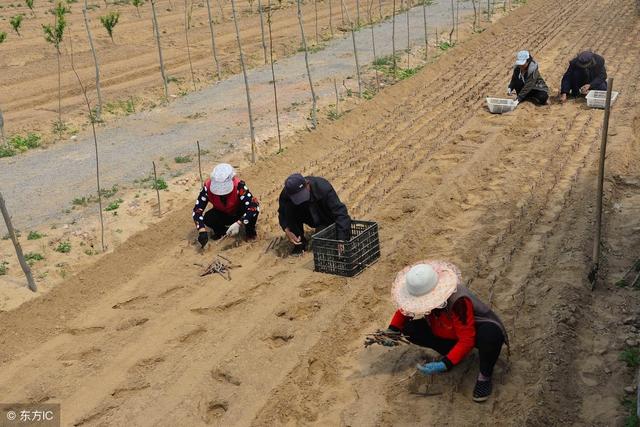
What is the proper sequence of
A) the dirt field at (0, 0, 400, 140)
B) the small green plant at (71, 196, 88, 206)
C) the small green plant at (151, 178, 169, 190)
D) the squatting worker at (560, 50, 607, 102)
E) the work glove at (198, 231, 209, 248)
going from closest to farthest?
the work glove at (198, 231, 209, 248)
the small green plant at (71, 196, 88, 206)
the small green plant at (151, 178, 169, 190)
the squatting worker at (560, 50, 607, 102)
the dirt field at (0, 0, 400, 140)

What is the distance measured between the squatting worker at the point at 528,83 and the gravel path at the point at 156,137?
2980mm

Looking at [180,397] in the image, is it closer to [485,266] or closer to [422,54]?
[485,266]

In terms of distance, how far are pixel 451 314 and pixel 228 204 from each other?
10.6 feet

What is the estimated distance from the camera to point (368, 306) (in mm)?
5836

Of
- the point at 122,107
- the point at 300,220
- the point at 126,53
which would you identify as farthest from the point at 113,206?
the point at 126,53

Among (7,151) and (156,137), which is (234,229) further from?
(7,151)

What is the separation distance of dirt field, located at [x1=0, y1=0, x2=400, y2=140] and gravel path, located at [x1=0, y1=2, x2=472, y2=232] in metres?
1.27

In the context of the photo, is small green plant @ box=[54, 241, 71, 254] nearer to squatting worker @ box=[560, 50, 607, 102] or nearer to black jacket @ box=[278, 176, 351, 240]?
black jacket @ box=[278, 176, 351, 240]

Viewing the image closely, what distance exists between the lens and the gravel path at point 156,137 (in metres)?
8.84

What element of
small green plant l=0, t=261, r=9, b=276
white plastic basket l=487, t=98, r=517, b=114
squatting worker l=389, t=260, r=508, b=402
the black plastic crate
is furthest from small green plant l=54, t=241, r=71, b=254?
white plastic basket l=487, t=98, r=517, b=114

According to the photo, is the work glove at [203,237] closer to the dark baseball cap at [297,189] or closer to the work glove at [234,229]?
the work glove at [234,229]

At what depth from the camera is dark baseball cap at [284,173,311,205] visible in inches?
249

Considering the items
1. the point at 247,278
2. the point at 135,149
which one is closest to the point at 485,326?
the point at 247,278

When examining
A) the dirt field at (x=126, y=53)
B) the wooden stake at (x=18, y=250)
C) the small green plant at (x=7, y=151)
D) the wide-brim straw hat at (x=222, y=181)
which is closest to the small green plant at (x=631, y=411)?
the wide-brim straw hat at (x=222, y=181)
